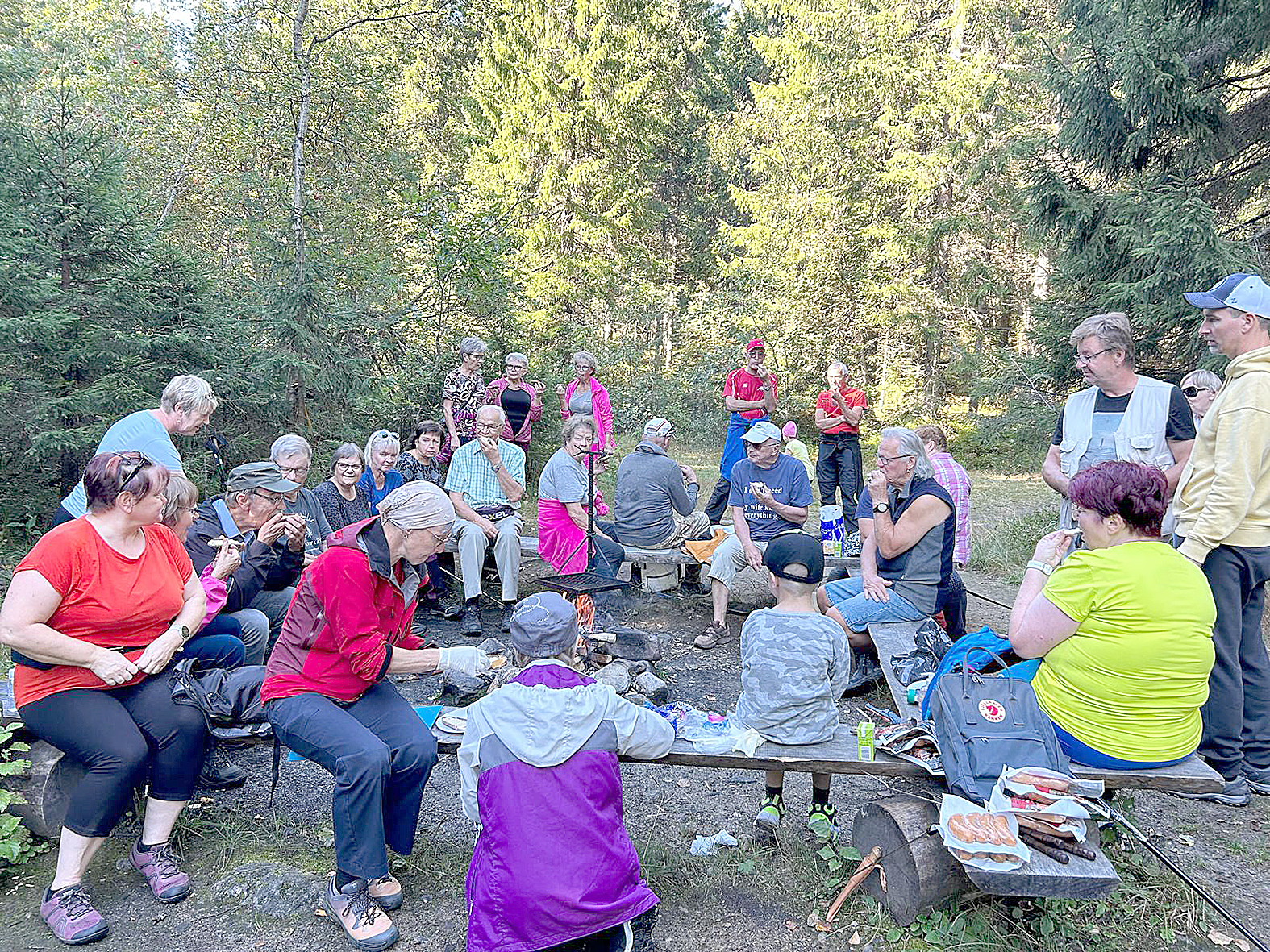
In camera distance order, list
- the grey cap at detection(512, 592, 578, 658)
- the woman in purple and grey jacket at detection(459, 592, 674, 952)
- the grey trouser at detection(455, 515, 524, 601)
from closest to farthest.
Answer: the woman in purple and grey jacket at detection(459, 592, 674, 952) < the grey cap at detection(512, 592, 578, 658) < the grey trouser at detection(455, 515, 524, 601)

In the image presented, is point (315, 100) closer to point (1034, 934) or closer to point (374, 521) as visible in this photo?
point (374, 521)

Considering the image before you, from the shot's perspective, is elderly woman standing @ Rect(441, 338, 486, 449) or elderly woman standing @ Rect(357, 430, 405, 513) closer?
elderly woman standing @ Rect(357, 430, 405, 513)

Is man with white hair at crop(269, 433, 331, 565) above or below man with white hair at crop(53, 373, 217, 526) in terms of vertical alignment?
below

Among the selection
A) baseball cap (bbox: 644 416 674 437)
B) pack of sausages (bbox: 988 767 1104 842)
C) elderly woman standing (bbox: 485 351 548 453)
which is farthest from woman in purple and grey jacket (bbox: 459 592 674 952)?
elderly woman standing (bbox: 485 351 548 453)

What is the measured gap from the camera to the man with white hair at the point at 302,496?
490 cm

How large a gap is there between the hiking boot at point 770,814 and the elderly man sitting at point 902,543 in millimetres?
1248

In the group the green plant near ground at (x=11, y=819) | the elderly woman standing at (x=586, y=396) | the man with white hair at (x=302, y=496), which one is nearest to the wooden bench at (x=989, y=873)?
the green plant near ground at (x=11, y=819)

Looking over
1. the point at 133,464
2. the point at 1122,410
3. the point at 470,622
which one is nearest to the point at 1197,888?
the point at 1122,410

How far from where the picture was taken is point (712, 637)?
5.72 metres

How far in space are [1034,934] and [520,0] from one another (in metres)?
19.3

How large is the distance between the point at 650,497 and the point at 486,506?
4.37 feet

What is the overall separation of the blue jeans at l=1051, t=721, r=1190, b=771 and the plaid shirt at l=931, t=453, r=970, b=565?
113 inches

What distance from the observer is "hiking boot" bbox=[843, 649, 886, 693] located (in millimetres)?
4730

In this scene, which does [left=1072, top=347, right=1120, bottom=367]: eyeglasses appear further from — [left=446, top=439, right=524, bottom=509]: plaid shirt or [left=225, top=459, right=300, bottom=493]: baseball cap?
[left=225, top=459, right=300, bottom=493]: baseball cap
